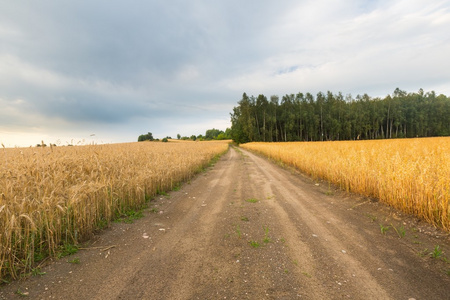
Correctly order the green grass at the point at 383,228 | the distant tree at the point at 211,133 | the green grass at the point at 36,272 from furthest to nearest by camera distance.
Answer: the distant tree at the point at 211,133, the green grass at the point at 383,228, the green grass at the point at 36,272

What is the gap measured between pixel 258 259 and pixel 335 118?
248 ft

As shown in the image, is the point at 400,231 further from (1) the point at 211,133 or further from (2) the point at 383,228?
(1) the point at 211,133

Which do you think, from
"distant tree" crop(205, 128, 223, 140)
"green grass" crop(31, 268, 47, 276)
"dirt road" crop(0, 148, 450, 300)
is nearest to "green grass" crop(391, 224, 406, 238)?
"dirt road" crop(0, 148, 450, 300)

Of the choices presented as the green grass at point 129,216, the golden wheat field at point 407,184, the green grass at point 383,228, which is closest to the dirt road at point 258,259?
the green grass at point 383,228

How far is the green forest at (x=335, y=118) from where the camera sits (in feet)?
216

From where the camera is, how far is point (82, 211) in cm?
493

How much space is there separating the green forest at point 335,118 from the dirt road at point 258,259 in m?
58.3

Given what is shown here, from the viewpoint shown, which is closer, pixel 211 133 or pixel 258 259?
pixel 258 259

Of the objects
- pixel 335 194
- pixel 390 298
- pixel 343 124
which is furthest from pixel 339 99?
pixel 390 298

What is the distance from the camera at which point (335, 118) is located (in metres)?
67.3

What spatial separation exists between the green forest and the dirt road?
58318mm

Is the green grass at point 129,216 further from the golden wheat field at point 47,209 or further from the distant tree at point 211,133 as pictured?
the distant tree at point 211,133

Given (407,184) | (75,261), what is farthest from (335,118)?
(75,261)

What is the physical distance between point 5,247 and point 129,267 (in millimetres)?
2097
